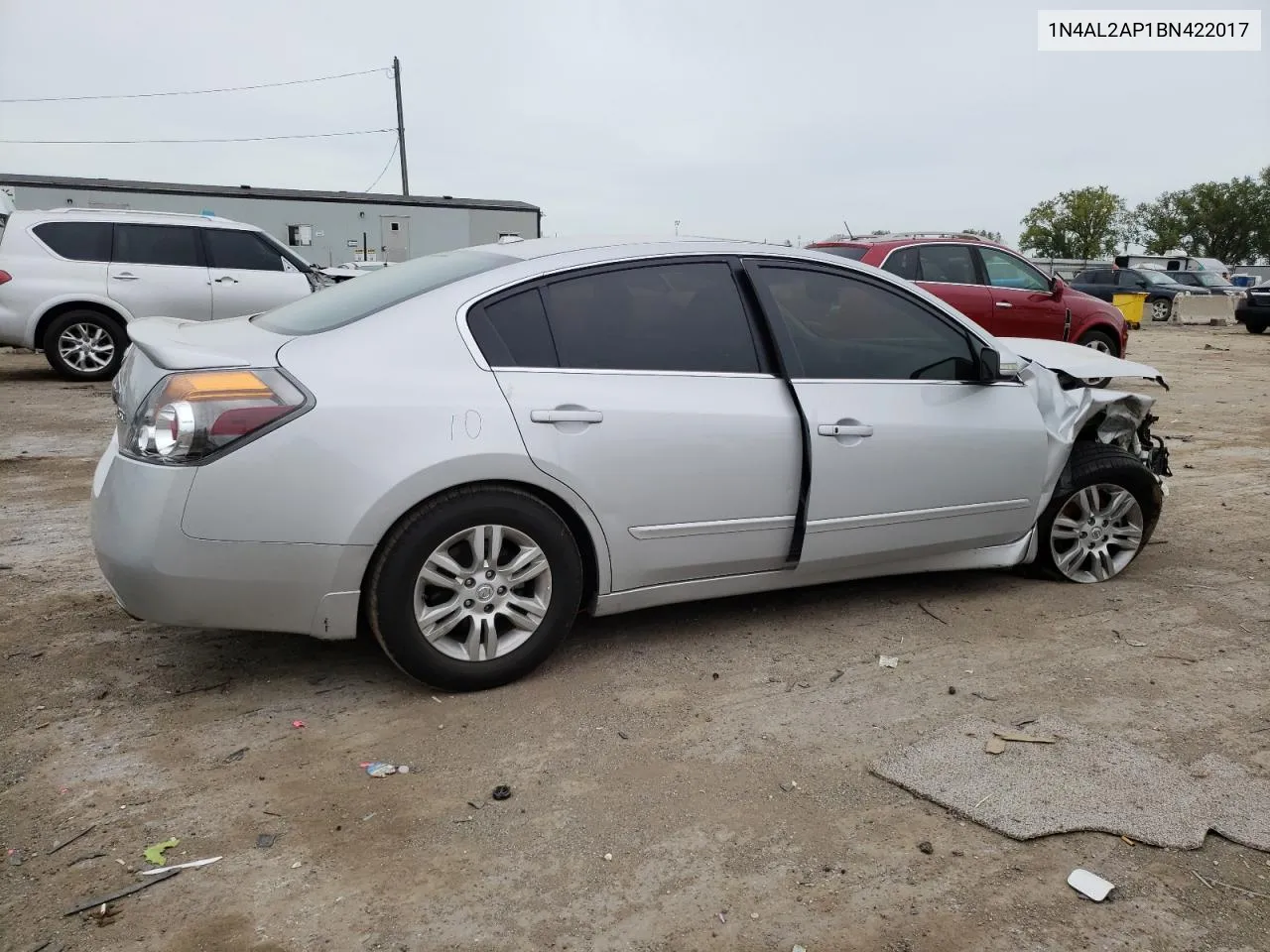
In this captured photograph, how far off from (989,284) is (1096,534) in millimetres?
6889

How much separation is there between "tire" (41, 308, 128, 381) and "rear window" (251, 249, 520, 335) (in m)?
8.11

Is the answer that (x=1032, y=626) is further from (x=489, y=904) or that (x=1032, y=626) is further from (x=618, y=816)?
(x=489, y=904)

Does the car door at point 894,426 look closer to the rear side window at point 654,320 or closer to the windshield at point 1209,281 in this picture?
the rear side window at point 654,320

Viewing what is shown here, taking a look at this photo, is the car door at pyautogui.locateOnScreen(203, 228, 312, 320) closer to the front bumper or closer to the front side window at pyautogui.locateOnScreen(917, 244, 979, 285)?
the front side window at pyautogui.locateOnScreen(917, 244, 979, 285)

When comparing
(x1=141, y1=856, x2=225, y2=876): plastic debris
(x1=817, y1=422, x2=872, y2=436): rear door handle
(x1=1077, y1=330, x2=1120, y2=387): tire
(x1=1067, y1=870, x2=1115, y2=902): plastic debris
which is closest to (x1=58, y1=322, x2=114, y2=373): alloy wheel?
(x1=817, y1=422, x2=872, y2=436): rear door handle

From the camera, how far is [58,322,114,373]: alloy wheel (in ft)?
36.3

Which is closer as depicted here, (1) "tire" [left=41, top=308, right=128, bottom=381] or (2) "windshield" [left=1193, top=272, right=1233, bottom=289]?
(1) "tire" [left=41, top=308, right=128, bottom=381]

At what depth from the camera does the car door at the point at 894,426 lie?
13.0 ft

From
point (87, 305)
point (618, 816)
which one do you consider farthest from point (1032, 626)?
point (87, 305)

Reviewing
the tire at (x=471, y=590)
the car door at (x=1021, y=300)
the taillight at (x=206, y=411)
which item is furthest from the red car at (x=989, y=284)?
the taillight at (x=206, y=411)

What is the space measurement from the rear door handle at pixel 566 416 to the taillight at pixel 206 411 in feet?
2.42

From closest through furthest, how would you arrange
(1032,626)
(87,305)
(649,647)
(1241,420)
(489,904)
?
(489,904) < (649,647) < (1032,626) < (1241,420) < (87,305)

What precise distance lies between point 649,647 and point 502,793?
1.21 m

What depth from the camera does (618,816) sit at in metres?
2.80
